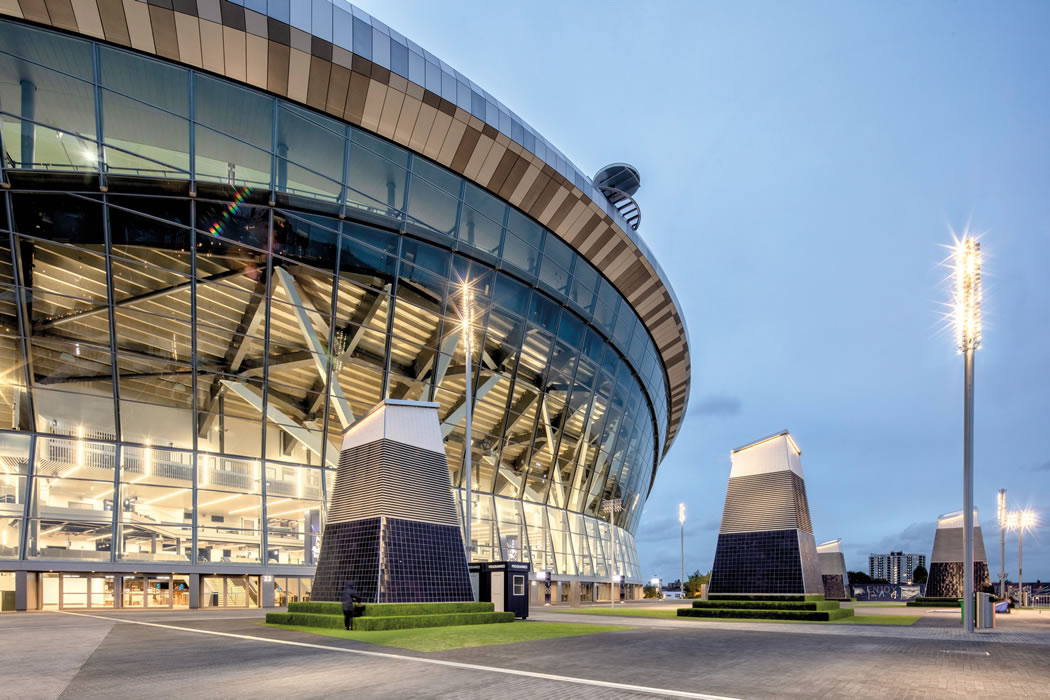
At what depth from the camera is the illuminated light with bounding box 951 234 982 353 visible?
885 inches

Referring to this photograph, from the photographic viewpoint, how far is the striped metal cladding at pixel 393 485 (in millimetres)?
20391

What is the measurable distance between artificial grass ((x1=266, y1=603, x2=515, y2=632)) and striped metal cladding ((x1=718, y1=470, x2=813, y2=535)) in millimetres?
11751

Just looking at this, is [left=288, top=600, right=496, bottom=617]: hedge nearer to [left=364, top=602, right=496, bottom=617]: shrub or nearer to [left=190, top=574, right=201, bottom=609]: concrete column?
[left=364, top=602, right=496, bottom=617]: shrub

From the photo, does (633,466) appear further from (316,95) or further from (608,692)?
(608,692)

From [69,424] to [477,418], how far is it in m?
19.0

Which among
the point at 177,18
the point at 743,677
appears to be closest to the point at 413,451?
the point at 743,677

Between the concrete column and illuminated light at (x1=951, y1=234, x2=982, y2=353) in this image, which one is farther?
the concrete column

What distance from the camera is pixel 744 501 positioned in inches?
1137

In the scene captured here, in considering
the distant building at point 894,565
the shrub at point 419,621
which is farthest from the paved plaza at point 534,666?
the distant building at point 894,565

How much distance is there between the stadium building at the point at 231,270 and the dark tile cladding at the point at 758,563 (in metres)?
14.6

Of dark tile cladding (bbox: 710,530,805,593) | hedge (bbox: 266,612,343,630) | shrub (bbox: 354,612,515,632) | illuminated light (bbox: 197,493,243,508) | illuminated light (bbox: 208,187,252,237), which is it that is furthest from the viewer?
illuminated light (bbox: 197,493,243,508)

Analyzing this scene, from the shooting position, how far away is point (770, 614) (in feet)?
85.0

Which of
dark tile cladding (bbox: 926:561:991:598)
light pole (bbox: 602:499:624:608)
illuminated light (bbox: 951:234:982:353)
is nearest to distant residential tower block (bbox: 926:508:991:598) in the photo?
dark tile cladding (bbox: 926:561:991:598)

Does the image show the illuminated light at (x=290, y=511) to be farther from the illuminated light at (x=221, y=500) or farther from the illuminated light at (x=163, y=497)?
the illuminated light at (x=163, y=497)
